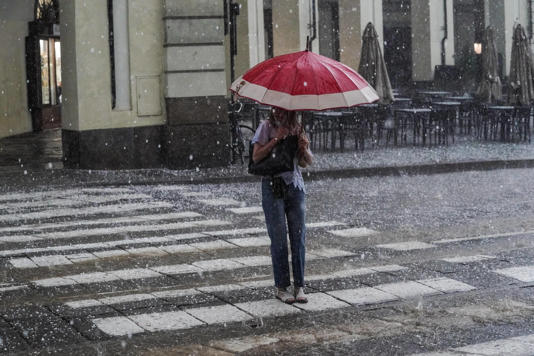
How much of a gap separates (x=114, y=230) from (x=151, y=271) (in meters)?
2.59

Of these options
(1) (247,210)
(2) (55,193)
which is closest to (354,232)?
(1) (247,210)

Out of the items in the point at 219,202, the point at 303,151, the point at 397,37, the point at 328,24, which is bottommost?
the point at 219,202

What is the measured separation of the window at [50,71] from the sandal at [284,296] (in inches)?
861

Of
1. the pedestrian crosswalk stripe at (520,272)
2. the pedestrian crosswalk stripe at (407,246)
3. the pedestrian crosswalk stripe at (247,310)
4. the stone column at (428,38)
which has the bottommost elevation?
the pedestrian crosswalk stripe at (520,272)

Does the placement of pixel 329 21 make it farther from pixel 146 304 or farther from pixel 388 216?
pixel 146 304

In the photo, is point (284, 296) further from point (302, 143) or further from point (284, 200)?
point (302, 143)

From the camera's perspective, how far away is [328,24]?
1587 inches

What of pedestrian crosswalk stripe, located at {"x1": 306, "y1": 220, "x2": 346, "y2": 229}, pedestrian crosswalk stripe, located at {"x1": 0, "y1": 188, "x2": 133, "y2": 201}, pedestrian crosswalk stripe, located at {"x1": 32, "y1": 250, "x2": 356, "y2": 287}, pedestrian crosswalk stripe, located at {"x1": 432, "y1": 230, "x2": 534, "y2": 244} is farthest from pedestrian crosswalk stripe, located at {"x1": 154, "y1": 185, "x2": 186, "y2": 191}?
pedestrian crosswalk stripe, located at {"x1": 32, "y1": 250, "x2": 356, "y2": 287}

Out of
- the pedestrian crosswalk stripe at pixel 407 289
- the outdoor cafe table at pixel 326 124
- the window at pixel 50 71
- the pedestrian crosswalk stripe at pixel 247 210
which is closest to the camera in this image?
the pedestrian crosswalk stripe at pixel 407 289

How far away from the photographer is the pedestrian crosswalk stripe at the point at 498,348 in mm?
6246

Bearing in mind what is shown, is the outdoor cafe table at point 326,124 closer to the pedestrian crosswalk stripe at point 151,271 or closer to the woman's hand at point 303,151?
the pedestrian crosswalk stripe at point 151,271

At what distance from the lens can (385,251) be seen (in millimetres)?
10062

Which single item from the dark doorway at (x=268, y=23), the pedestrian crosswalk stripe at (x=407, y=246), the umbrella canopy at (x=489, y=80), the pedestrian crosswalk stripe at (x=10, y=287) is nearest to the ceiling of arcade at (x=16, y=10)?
the dark doorway at (x=268, y=23)

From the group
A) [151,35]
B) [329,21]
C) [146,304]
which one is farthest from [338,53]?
[146,304]
